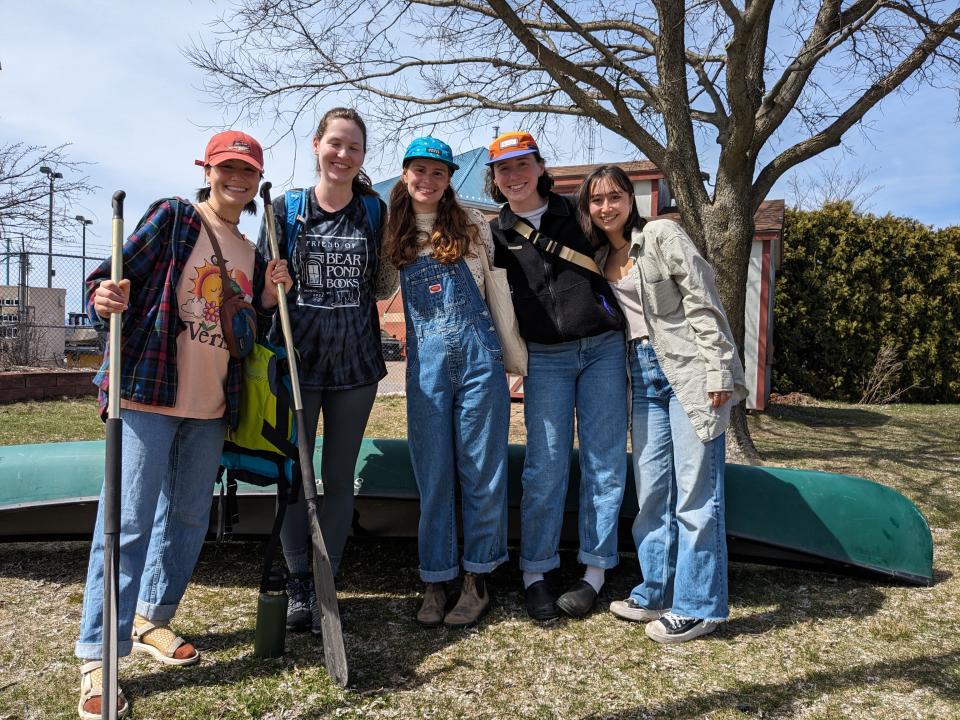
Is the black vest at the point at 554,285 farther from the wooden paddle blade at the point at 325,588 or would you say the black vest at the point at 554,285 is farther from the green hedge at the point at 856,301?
the green hedge at the point at 856,301

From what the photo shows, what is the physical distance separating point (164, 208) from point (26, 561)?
2.28m

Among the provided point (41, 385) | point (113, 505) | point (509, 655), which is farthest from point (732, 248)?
point (41, 385)

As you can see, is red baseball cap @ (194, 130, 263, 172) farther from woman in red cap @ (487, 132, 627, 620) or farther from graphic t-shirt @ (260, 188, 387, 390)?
woman in red cap @ (487, 132, 627, 620)

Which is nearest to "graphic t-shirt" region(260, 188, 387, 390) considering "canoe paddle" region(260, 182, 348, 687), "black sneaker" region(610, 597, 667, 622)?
"canoe paddle" region(260, 182, 348, 687)

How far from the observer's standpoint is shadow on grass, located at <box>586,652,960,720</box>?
2398 millimetres

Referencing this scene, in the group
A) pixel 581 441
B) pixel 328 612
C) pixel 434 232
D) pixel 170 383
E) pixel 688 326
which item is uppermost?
pixel 434 232

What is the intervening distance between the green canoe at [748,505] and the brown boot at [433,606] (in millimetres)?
473

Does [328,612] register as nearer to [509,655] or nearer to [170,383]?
[509,655]

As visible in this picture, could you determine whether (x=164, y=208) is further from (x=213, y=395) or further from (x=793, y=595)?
(x=793, y=595)

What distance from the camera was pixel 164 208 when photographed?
8.17 ft

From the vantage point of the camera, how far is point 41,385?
9.86 meters

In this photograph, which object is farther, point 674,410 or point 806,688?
point 674,410

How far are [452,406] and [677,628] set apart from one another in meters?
1.27

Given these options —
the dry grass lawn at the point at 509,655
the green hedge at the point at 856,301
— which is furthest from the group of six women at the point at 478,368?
the green hedge at the point at 856,301
